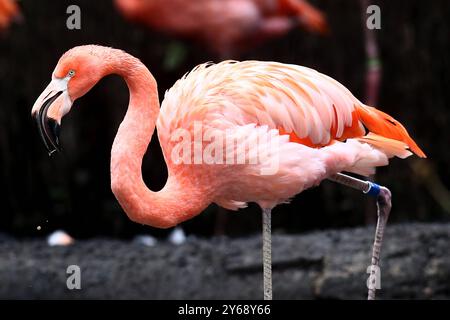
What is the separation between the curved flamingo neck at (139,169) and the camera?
3.01m

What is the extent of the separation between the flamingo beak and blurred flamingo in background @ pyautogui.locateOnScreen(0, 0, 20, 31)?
253cm

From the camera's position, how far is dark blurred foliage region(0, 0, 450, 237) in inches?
221

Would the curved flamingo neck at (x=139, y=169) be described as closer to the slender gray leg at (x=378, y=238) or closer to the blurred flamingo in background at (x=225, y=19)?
the slender gray leg at (x=378, y=238)

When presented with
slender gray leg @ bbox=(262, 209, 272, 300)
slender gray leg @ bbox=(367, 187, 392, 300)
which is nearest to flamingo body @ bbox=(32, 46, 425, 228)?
slender gray leg @ bbox=(262, 209, 272, 300)

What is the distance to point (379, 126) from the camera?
131 inches

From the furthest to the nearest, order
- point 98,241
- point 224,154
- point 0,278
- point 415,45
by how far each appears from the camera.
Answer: point 415,45
point 98,241
point 0,278
point 224,154

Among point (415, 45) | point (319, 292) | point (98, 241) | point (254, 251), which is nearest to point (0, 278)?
point (98, 241)

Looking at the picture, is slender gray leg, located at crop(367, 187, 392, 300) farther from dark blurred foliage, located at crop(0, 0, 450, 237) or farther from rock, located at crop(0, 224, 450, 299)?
dark blurred foliage, located at crop(0, 0, 450, 237)

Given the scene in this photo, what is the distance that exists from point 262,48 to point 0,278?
231cm

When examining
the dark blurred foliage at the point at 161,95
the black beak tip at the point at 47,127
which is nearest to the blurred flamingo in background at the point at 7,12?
the dark blurred foliage at the point at 161,95

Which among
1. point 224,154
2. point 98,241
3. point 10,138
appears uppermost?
point 224,154

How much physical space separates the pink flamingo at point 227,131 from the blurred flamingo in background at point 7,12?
2.36 meters
